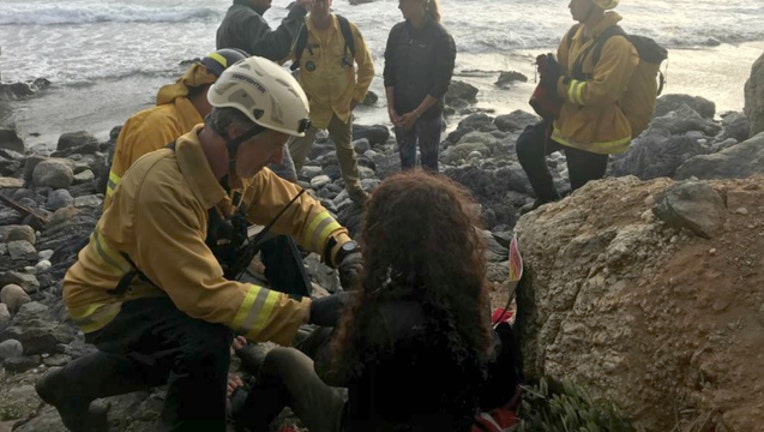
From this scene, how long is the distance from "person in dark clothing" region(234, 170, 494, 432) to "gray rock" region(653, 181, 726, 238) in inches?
32.8

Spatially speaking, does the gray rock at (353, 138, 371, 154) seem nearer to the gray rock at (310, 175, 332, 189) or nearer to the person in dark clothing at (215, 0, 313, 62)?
the gray rock at (310, 175, 332, 189)

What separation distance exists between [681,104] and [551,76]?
5.99 metres

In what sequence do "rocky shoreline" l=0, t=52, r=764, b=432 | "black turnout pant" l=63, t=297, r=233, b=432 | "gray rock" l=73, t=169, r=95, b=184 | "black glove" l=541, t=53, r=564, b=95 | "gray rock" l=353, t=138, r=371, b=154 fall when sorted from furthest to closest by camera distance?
"gray rock" l=353, t=138, r=371, b=154 < "gray rock" l=73, t=169, r=95, b=184 < "black glove" l=541, t=53, r=564, b=95 < "rocky shoreline" l=0, t=52, r=764, b=432 < "black turnout pant" l=63, t=297, r=233, b=432

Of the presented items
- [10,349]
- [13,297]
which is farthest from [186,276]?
[13,297]

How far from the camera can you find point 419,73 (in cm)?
687

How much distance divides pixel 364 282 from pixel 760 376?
1.38 metres

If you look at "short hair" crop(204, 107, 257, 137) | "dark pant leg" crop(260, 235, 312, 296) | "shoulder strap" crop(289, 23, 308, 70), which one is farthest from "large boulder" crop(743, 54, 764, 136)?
"short hair" crop(204, 107, 257, 137)

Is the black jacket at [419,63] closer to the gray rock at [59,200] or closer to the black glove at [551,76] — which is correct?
the black glove at [551,76]

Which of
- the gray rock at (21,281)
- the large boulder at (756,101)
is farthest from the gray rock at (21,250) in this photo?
the large boulder at (756,101)

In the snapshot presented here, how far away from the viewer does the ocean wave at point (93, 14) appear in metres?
22.8

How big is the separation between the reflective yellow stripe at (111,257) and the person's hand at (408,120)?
3986 mm

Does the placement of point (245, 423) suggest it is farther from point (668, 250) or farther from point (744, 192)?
point (744, 192)

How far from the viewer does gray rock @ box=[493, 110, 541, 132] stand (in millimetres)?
11039

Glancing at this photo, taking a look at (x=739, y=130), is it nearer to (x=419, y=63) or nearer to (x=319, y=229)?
(x=419, y=63)
